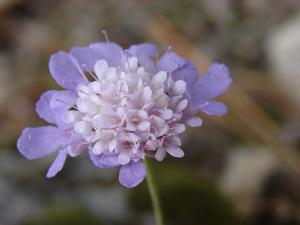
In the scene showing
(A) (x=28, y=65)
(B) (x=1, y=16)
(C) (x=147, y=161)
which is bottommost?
(C) (x=147, y=161)

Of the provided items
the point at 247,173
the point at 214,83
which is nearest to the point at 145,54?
the point at 214,83

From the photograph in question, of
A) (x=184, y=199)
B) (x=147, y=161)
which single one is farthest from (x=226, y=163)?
(x=147, y=161)

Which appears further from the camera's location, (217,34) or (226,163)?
(217,34)

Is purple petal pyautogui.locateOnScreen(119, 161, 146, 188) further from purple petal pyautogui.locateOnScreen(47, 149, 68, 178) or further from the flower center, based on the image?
purple petal pyautogui.locateOnScreen(47, 149, 68, 178)

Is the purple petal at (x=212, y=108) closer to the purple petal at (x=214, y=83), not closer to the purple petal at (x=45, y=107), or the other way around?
the purple petal at (x=214, y=83)

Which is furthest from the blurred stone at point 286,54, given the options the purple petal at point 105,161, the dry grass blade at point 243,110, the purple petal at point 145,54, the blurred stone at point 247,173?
the purple petal at point 105,161

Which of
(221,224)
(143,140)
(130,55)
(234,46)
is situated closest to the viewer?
(143,140)

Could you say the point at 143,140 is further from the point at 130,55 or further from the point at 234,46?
the point at 234,46

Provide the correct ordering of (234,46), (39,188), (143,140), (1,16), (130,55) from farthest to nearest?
(1,16)
(234,46)
(39,188)
(130,55)
(143,140)

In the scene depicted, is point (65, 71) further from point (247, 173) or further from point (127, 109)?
point (247, 173)
